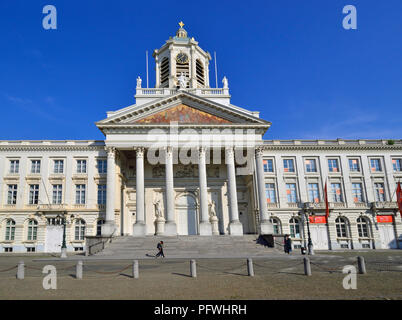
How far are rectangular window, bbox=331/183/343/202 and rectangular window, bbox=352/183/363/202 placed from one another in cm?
184

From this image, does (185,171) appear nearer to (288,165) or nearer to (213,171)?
(213,171)

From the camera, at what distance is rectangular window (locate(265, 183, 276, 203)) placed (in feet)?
139

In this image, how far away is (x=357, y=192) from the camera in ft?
142

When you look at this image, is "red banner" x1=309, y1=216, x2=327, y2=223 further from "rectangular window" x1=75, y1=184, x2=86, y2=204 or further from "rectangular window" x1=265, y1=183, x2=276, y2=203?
"rectangular window" x1=75, y1=184, x2=86, y2=204

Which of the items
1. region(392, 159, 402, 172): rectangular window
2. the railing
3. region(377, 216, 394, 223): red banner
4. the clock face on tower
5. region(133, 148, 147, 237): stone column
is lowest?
region(377, 216, 394, 223): red banner

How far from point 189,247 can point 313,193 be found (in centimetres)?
2075

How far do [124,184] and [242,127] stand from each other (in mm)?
17021

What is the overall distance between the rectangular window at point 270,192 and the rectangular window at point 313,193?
4872 millimetres

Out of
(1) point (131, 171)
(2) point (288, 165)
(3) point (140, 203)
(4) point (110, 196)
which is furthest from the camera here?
(2) point (288, 165)

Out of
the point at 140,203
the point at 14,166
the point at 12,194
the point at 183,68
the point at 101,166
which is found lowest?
the point at 140,203

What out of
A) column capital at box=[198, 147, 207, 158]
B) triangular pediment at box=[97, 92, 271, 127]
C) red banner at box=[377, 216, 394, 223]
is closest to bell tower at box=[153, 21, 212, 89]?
triangular pediment at box=[97, 92, 271, 127]

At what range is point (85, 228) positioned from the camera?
39531 mm

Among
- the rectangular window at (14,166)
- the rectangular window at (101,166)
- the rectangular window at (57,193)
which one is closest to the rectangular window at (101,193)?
the rectangular window at (101,166)

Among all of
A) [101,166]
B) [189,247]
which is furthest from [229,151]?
[101,166]
